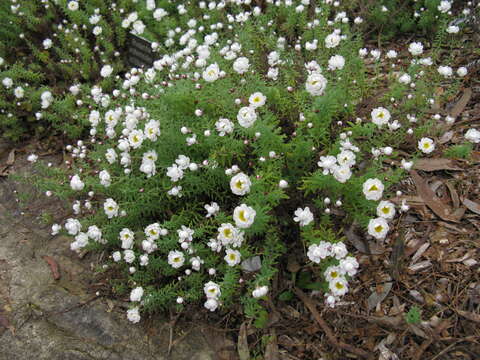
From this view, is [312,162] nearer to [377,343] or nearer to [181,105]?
[181,105]

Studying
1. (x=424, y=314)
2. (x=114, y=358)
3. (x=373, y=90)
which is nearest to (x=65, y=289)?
(x=114, y=358)

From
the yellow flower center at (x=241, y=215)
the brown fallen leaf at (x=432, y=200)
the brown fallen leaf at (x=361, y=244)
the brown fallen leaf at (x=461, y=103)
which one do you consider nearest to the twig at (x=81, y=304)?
the yellow flower center at (x=241, y=215)

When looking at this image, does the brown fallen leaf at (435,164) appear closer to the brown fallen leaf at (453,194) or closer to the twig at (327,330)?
the brown fallen leaf at (453,194)

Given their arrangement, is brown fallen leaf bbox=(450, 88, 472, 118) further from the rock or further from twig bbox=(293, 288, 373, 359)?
the rock

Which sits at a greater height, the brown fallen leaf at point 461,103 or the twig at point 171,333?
the brown fallen leaf at point 461,103

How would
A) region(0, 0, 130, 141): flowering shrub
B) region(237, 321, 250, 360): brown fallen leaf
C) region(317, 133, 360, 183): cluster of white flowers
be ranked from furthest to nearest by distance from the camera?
region(0, 0, 130, 141): flowering shrub
region(237, 321, 250, 360): brown fallen leaf
region(317, 133, 360, 183): cluster of white flowers

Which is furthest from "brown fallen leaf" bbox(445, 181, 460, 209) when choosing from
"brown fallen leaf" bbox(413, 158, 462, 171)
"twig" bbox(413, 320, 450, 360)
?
"twig" bbox(413, 320, 450, 360)
